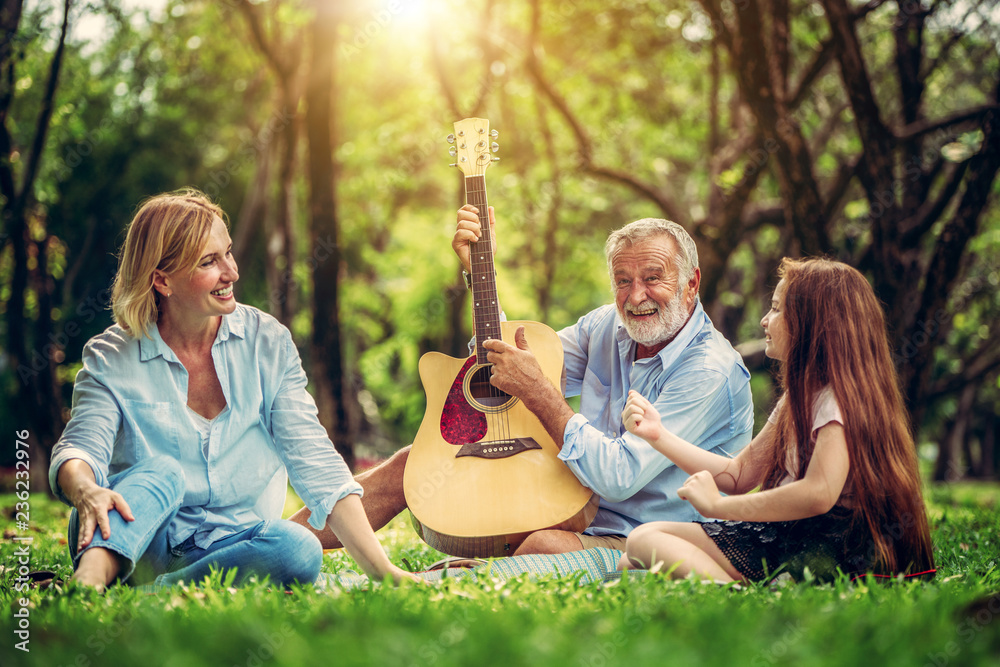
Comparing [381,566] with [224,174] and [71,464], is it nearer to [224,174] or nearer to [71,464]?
[71,464]

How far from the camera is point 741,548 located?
3340 mm

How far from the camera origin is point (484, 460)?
13.0 ft

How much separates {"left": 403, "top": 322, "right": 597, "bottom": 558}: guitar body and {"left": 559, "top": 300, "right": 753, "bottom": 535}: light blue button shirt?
7.6 inches

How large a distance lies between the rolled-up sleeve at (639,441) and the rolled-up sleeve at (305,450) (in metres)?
0.97

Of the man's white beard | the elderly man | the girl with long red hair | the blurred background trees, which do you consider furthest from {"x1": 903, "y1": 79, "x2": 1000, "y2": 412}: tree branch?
the girl with long red hair

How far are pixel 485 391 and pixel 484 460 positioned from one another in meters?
0.39

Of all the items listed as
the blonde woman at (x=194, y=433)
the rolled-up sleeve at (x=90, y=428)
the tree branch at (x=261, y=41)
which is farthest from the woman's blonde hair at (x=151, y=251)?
the tree branch at (x=261, y=41)

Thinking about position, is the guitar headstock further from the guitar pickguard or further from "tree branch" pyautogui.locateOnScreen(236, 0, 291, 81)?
"tree branch" pyautogui.locateOnScreen(236, 0, 291, 81)

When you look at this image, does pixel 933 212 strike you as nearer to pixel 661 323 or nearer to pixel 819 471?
pixel 661 323

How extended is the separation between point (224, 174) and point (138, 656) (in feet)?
52.7

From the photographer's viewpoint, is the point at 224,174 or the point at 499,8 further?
the point at 224,174

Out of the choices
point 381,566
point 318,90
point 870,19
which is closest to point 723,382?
point 381,566

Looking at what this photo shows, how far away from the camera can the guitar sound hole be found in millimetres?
4164

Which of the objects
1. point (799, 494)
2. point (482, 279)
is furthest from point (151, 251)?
point (799, 494)
